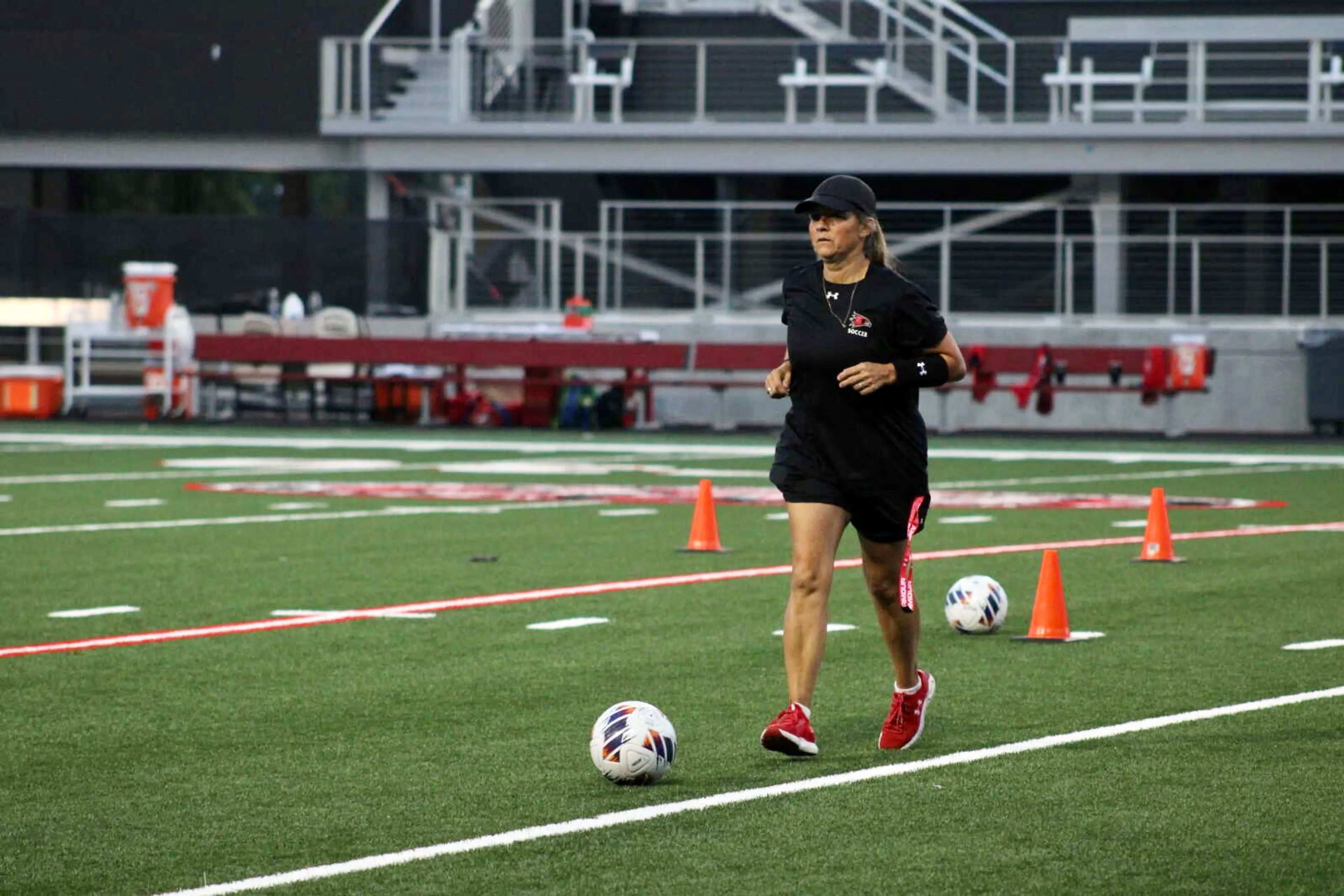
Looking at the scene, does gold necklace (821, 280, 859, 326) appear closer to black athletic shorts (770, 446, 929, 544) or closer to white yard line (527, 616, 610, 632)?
black athletic shorts (770, 446, 929, 544)

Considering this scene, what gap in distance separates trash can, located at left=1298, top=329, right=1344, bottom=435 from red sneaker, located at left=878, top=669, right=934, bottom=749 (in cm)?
2621

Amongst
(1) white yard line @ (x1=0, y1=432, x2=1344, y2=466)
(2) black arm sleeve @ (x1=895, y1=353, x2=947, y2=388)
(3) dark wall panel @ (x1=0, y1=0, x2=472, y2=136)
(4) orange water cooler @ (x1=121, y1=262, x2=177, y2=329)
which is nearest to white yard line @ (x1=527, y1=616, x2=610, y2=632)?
(2) black arm sleeve @ (x1=895, y1=353, x2=947, y2=388)

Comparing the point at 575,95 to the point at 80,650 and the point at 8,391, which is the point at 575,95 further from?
the point at 80,650

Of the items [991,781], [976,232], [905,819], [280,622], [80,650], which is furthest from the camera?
[976,232]

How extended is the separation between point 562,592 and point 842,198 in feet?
16.9

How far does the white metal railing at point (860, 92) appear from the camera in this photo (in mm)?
36406

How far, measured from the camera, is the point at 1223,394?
111 ft

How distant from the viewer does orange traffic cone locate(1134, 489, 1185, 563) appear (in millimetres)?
13453

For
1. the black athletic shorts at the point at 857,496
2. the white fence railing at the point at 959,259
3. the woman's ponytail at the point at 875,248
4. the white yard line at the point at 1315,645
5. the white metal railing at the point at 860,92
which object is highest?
the white metal railing at the point at 860,92

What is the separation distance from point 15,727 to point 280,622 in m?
3.06

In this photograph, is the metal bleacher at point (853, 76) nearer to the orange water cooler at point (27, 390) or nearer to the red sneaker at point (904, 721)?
the orange water cooler at point (27, 390)

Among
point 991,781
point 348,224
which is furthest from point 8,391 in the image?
point 991,781

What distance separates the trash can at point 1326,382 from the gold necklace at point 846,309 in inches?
1031

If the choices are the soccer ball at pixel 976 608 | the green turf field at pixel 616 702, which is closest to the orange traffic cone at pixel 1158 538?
the green turf field at pixel 616 702
